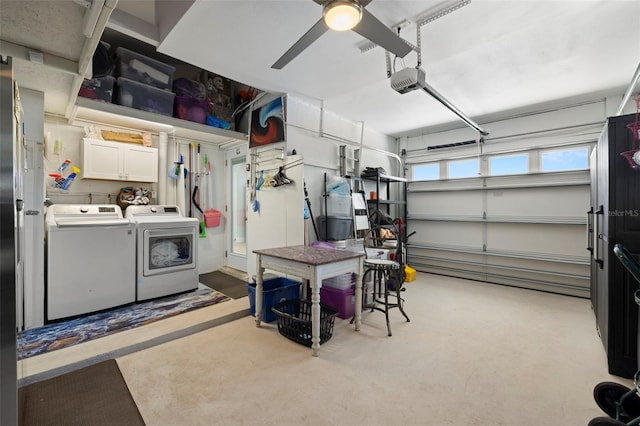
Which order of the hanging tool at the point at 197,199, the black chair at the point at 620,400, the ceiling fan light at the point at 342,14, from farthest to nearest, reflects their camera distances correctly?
the hanging tool at the point at 197,199
the ceiling fan light at the point at 342,14
the black chair at the point at 620,400

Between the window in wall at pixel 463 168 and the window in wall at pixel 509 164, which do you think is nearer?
the window in wall at pixel 509 164

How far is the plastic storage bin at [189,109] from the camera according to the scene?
12.7ft

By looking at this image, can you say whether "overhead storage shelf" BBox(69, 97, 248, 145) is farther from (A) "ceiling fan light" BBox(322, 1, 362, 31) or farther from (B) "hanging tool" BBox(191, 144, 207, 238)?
(A) "ceiling fan light" BBox(322, 1, 362, 31)

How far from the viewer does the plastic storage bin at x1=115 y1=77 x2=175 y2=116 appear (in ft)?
11.0

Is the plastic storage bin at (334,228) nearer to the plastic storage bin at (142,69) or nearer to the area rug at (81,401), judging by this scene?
the area rug at (81,401)

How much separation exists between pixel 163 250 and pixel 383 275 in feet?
9.71

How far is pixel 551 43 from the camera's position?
8.47 feet

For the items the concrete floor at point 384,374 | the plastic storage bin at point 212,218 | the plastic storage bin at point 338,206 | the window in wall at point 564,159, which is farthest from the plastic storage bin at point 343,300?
the window in wall at point 564,159

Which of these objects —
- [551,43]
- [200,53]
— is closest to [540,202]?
[551,43]

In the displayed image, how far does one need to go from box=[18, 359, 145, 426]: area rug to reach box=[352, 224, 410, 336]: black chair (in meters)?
2.13

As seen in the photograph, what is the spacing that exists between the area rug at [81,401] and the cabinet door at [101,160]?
2.49 meters

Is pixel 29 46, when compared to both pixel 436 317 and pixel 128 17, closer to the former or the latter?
pixel 128 17

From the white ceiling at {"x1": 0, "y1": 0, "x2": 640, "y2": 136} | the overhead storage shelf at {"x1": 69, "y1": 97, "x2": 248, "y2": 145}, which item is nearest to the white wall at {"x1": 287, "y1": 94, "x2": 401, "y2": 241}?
the white ceiling at {"x1": 0, "y1": 0, "x2": 640, "y2": 136}

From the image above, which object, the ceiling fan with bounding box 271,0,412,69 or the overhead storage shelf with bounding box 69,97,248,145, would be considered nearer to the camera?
the ceiling fan with bounding box 271,0,412,69
